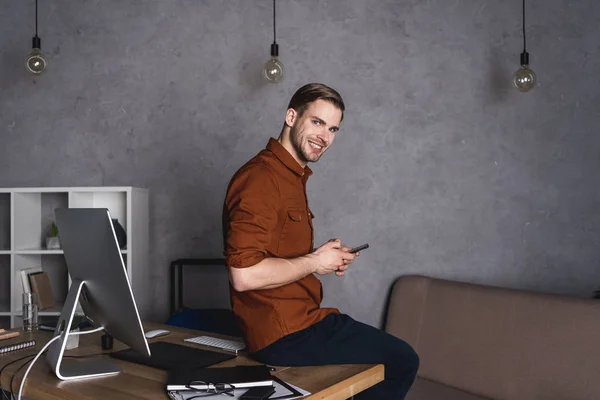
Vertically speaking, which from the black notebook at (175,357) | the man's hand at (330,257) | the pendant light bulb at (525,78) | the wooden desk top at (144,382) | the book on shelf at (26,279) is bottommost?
the wooden desk top at (144,382)

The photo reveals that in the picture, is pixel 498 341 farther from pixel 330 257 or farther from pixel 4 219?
pixel 4 219

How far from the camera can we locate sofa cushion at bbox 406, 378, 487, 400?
3.09 metres

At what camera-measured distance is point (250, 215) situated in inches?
81.0

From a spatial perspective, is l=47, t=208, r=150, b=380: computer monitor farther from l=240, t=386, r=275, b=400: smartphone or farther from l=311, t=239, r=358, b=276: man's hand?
l=311, t=239, r=358, b=276: man's hand

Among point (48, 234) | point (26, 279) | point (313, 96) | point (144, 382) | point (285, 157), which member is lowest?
point (144, 382)

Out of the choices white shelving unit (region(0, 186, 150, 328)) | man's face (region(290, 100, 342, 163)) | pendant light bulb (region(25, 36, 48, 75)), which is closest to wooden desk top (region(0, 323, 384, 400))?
man's face (region(290, 100, 342, 163))

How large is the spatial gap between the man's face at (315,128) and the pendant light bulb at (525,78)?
1588 mm

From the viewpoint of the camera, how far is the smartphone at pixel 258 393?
1.62 m

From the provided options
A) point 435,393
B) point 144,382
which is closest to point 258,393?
point 144,382

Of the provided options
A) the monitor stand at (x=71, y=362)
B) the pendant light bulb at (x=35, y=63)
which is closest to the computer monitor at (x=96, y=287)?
the monitor stand at (x=71, y=362)

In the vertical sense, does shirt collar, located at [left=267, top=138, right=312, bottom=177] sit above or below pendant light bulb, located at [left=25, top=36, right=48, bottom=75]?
below

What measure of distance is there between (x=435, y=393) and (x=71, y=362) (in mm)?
1903

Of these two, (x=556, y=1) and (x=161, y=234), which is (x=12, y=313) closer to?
(x=161, y=234)

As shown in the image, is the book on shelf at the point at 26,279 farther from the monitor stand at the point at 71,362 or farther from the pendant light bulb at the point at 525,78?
the pendant light bulb at the point at 525,78
